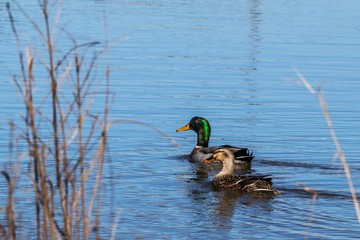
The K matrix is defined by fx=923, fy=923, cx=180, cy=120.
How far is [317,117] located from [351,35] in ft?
43.0

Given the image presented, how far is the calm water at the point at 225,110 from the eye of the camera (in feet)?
32.3

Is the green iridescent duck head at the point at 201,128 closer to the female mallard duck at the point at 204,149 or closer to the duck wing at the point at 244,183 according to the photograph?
the female mallard duck at the point at 204,149

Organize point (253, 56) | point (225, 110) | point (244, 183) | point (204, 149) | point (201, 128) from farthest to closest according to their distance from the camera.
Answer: point (253, 56), point (225, 110), point (201, 128), point (204, 149), point (244, 183)

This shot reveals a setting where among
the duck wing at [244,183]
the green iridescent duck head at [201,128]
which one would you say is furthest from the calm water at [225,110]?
the green iridescent duck head at [201,128]

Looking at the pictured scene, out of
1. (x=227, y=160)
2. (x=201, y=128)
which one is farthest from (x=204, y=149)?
(x=227, y=160)

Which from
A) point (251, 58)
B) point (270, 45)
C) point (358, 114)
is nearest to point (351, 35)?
point (270, 45)

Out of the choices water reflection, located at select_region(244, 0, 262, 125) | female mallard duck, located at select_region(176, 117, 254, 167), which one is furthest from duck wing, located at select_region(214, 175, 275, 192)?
water reflection, located at select_region(244, 0, 262, 125)

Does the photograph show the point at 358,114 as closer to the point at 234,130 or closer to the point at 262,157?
the point at 234,130

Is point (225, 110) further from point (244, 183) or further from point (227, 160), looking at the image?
point (244, 183)

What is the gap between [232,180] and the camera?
37.9 feet

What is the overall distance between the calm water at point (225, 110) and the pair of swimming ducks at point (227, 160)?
19cm

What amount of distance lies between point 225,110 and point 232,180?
541 cm

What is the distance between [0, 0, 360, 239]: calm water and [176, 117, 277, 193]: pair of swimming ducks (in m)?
0.19

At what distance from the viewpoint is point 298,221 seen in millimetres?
9625
